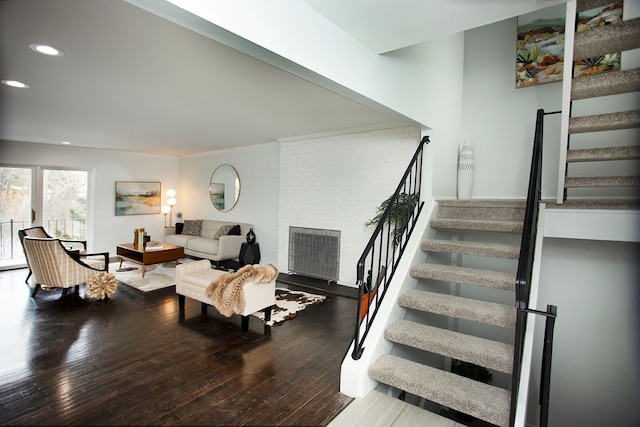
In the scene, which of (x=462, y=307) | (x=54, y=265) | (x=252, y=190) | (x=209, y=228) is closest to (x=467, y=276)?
(x=462, y=307)

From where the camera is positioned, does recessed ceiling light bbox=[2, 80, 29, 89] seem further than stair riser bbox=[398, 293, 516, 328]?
Yes

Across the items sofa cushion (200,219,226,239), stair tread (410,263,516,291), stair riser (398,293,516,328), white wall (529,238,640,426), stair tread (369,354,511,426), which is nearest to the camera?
stair tread (369,354,511,426)

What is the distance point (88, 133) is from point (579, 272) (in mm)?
6779

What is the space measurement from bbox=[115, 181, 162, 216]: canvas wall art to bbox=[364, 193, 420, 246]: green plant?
5.62 metres

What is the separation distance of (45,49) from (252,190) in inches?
169

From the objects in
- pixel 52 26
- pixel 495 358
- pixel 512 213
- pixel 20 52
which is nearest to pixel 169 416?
pixel 495 358

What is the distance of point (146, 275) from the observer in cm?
545

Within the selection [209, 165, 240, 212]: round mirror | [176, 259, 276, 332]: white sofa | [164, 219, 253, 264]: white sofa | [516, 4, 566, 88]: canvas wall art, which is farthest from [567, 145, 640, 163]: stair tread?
[209, 165, 240, 212]: round mirror

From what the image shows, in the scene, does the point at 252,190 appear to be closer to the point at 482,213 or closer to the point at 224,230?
the point at 224,230

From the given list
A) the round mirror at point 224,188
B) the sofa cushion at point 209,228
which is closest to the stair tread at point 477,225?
the round mirror at point 224,188

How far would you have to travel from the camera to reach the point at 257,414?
6.80 ft

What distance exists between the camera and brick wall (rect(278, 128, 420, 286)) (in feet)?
14.7

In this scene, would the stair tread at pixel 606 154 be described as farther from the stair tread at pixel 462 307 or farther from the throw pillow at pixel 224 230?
the throw pillow at pixel 224 230

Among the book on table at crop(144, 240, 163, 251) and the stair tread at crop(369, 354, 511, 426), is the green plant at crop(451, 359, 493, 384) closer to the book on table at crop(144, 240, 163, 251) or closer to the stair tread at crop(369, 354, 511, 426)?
the stair tread at crop(369, 354, 511, 426)
